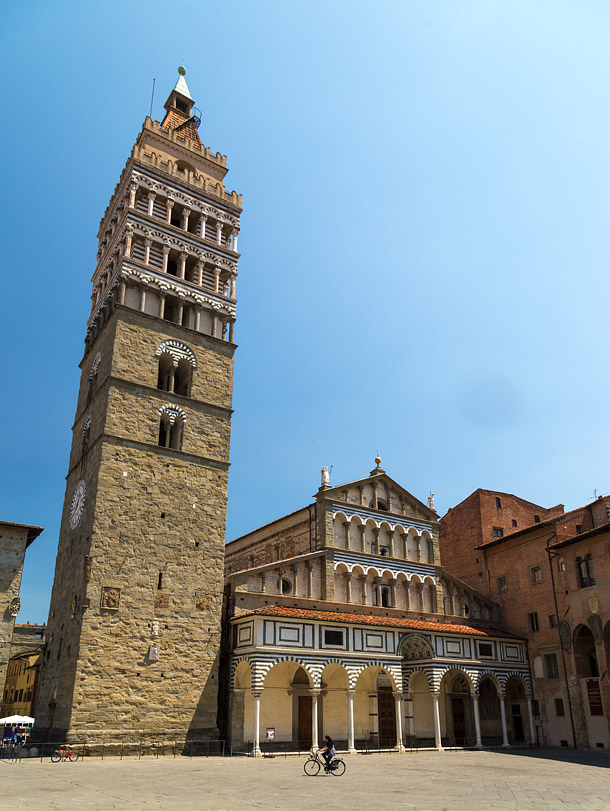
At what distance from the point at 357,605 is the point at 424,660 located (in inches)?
153

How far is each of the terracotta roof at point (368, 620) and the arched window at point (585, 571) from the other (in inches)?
195

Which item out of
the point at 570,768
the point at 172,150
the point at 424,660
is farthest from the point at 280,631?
the point at 172,150

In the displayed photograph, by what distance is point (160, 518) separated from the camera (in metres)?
26.5

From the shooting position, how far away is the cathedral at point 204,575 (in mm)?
24453

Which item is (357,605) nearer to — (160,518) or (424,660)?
(424,660)

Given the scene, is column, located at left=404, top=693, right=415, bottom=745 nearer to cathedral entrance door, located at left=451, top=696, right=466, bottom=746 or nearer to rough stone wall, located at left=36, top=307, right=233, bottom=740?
cathedral entrance door, located at left=451, top=696, right=466, bottom=746

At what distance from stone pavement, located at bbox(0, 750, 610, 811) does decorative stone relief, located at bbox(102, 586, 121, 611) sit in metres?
4.99

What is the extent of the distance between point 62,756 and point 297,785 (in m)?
9.33

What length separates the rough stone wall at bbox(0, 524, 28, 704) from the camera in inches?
1051

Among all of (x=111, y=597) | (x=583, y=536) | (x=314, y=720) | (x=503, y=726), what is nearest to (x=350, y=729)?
(x=314, y=720)

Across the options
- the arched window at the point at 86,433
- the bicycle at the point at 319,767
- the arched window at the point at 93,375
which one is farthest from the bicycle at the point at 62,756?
the arched window at the point at 93,375

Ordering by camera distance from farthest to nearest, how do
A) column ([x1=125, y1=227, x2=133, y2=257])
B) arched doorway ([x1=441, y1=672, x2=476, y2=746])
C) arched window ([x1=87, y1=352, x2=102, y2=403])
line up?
1. arched doorway ([x1=441, y1=672, x2=476, y2=746])
2. arched window ([x1=87, y1=352, x2=102, y2=403])
3. column ([x1=125, y1=227, x2=133, y2=257])

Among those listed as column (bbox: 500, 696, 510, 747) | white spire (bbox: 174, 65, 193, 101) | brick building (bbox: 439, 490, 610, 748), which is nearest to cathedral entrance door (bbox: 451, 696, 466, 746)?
column (bbox: 500, 696, 510, 747)

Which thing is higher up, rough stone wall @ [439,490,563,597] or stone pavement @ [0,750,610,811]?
rough stone wall @ [439,490,563,597]
